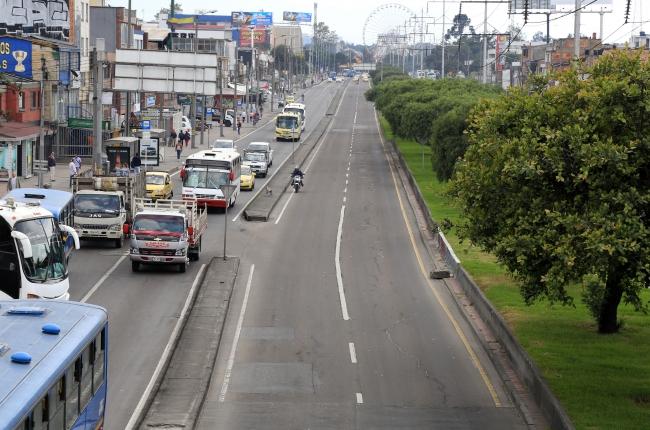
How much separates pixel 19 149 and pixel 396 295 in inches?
1283

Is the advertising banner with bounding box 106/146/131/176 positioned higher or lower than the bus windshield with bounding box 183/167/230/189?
higher

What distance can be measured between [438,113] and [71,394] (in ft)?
192

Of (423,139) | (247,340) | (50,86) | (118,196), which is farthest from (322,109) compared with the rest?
(247,340)

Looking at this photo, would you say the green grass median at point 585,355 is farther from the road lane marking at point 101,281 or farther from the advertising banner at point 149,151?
the advertising banner at point 149,151

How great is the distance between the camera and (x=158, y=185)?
44281 mm

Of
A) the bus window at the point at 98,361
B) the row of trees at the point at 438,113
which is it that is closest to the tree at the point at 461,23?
the row of trees at the point at 438,113

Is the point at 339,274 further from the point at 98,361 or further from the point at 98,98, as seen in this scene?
the point at 98,361

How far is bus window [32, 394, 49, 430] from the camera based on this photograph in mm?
9520

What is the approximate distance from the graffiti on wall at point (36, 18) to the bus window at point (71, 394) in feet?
152

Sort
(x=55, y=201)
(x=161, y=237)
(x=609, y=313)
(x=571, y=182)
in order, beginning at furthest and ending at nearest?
(x=161, y=237), (x=55, y=201), (x=609, y=313), (x=571, y=182)

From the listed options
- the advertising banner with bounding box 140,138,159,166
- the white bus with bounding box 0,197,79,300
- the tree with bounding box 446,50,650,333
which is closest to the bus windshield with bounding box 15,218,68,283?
the white bus with bounding box 0,197,79,300

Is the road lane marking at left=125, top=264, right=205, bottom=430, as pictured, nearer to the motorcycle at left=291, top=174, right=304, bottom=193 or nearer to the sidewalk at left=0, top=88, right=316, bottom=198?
the sidewalk at left=0, top=88, right=316, bottom=198

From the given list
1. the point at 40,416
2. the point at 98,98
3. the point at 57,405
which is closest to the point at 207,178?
the point at 98,98

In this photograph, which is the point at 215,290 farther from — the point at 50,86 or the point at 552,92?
the point at 50,86
